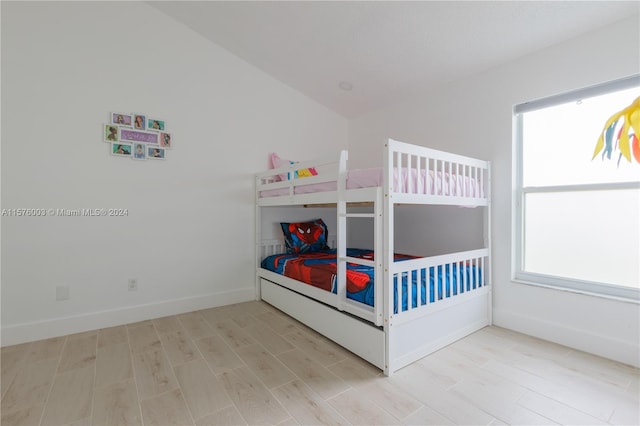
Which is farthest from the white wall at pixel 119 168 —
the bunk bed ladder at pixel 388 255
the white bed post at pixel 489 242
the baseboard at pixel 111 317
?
the white bed post at pixel 489 242

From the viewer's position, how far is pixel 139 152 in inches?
100

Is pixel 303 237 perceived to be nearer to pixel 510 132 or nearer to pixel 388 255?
pixel 388 255

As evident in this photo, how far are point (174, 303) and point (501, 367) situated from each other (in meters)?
2.62

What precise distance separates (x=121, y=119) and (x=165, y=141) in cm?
36

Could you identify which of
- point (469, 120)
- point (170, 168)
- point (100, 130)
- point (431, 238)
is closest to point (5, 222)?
point (100, 130)

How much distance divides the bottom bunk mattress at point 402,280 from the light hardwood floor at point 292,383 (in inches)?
15.0

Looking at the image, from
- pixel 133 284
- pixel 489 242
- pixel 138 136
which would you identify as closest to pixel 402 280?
pixel 489 242

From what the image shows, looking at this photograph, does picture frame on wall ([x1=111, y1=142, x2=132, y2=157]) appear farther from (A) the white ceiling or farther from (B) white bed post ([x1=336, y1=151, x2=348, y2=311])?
(B) white bed post ([x1=336, y1=151, x2=348, y2=311])

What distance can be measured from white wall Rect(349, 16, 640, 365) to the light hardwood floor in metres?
0.17

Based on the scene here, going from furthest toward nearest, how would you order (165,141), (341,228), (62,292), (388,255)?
(165,141)
(62,292)
(341,228)
(388,255)

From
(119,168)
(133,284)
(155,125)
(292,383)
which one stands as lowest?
(292,383)

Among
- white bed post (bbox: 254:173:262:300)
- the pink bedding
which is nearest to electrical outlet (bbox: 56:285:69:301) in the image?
white bed post (bbox: 254:173:262:300)

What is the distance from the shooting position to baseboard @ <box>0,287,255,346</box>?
2.13m

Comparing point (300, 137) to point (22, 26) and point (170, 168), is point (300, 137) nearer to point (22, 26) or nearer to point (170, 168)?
point (170, 168)
